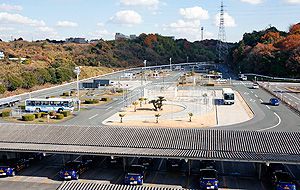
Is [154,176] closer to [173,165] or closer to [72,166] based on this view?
[173,165]

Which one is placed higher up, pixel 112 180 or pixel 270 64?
pixel 270 64

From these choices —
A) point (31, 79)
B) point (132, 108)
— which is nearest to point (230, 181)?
point (132, 108)

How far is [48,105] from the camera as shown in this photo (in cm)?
4375

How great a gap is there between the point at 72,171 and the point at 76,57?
10152cm

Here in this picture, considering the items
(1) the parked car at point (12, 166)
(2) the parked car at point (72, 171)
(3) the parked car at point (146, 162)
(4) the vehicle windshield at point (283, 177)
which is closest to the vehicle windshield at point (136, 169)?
(3) the parked car at point (146, 162)

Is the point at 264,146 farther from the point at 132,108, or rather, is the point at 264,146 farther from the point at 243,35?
the point at 243,35

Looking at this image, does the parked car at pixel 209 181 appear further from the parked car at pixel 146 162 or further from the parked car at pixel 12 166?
the parked car at pixel 12 166

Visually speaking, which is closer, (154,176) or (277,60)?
(154,176)

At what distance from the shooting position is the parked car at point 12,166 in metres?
20.6

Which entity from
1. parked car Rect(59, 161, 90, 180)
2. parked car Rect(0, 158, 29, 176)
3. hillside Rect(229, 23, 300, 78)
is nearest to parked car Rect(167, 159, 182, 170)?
parked car Rect(59, 161, 90, 180)

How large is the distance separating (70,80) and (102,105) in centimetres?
3438

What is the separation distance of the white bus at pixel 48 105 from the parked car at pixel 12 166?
2125 cm

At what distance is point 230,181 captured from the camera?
1938 centimetres

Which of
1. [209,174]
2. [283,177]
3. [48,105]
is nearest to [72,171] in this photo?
[209,174]
